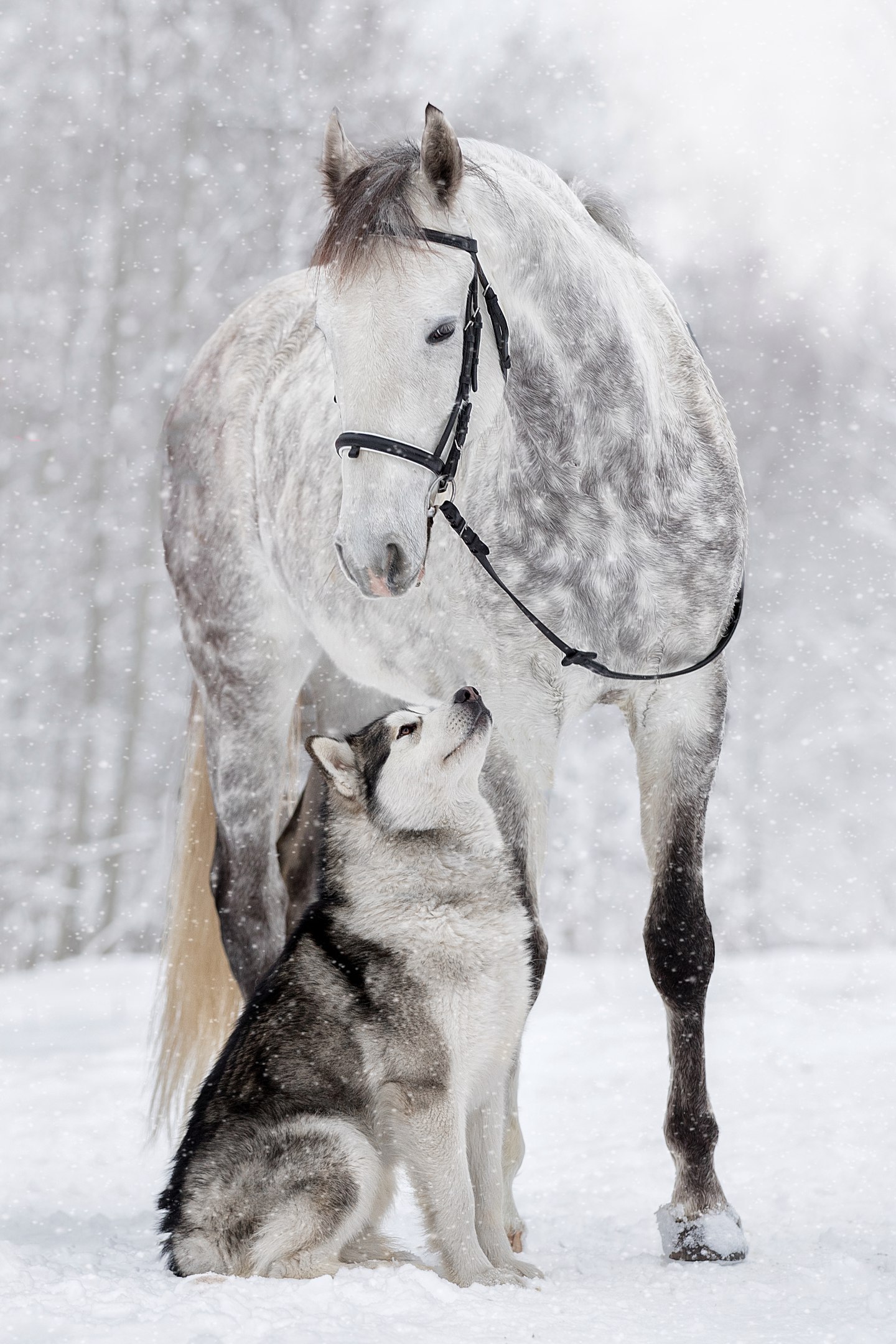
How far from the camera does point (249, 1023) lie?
290 centimetres

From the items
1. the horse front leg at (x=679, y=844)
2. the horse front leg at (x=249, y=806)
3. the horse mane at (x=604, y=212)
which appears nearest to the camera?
the horse front leg at (x=679, y=844)

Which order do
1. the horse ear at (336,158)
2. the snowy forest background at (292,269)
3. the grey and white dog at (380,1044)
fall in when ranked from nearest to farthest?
the grey and white dog at (380,1044) < the horse ear at (336,158) < the snowy forest background at (292,269)

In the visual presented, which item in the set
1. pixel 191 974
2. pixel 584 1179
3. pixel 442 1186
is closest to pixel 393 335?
pixel 442 1186

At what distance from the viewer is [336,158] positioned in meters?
3.19

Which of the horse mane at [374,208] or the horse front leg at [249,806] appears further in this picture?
the horse front leg at [249,806]

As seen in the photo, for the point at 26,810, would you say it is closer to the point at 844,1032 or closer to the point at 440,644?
the point at 844,1032

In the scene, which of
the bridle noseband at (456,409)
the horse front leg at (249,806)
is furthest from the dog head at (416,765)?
the horse front leg at (249,806)

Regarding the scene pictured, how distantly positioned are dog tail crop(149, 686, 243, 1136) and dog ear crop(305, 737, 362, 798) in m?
1.70

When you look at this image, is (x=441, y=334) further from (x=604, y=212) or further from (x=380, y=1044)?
(x=380, y=1044)

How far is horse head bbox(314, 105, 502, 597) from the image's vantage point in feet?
9.22

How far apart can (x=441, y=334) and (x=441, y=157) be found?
1.45ft

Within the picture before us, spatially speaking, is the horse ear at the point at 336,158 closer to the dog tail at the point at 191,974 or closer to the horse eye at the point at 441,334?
the horse eye at the point at 441,334

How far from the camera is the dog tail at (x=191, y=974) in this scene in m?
4.49

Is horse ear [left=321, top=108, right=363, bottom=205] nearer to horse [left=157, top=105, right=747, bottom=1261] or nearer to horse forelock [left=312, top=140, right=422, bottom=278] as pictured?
horse [left=157, top=105, right=747, bottom=1261]
